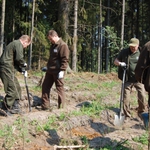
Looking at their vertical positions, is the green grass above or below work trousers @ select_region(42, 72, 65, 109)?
below

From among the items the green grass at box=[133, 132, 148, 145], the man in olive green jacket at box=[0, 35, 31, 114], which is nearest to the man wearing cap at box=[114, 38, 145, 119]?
the green grass at box=[133, 132, 148, 145]

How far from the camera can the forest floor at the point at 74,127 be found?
14.6ft

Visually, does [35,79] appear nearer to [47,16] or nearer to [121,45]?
[121,45]

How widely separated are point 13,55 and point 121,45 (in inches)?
435

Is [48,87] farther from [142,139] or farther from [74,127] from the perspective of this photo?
[142,139]

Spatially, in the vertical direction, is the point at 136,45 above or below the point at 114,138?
above

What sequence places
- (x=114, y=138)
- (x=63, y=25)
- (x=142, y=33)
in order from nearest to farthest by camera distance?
(x=114, y=138)
(x=63, y=25)
(x=142, y=33)

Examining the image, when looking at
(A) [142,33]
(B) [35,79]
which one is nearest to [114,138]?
(B) [35,79]

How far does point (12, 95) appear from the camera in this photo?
249 inches

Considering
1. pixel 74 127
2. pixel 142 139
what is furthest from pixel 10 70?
pixel 142 139

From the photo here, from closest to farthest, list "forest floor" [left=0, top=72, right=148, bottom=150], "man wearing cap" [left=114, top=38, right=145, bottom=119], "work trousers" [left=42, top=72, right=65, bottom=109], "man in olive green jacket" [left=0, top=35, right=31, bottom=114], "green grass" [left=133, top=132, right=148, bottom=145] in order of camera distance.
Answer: "forest floor" [left=0, top=72, right=148, bottom=150], "green grass" [left=133, top=132, right=148, bottom=145], "man in olive green jacket" [left=0, top=35, right=31, bottom=114], "man wearing cap" [left=114, top=38, right=145, bottom=119], "work trousers" [left=42, top=72, right=65, bottom=109]

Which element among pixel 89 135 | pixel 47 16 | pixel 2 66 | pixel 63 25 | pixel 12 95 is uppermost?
pixel 47 16

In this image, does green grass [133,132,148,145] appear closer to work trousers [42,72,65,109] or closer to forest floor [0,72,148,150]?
forest floor [0,72,148,150]

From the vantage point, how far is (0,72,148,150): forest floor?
446 cm
